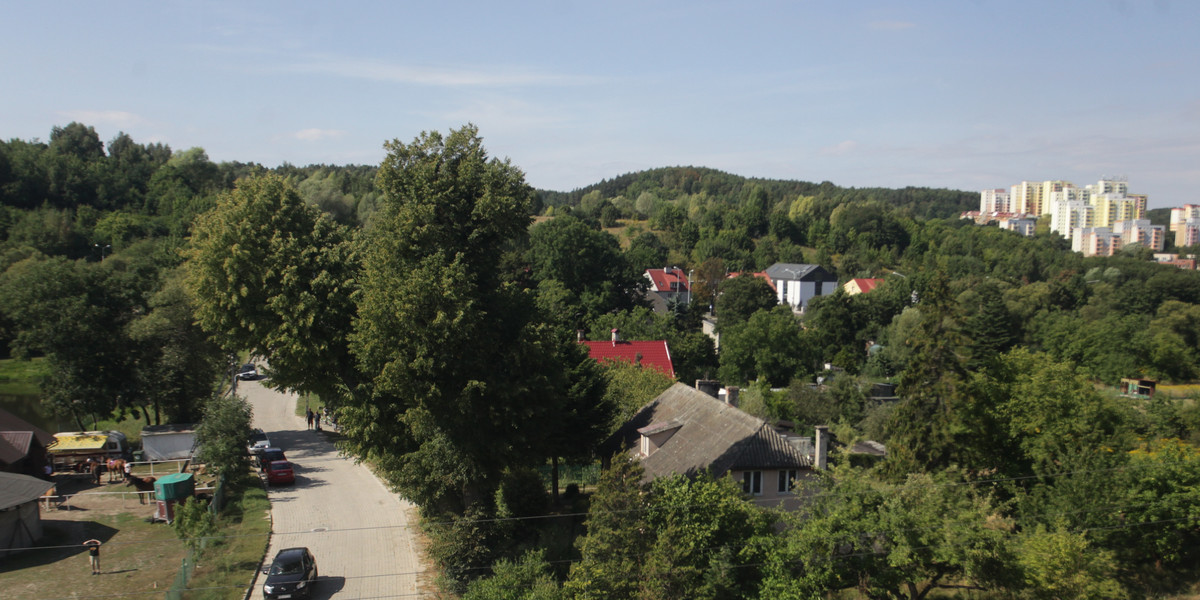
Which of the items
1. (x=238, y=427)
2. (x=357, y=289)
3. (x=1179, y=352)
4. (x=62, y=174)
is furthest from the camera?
(x=62, y=174)

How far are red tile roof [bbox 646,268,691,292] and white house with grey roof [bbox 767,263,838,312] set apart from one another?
39.6 ft

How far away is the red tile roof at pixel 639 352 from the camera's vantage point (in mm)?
46250

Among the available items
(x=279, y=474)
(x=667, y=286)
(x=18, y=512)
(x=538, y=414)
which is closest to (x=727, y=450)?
(x=538, y=414)

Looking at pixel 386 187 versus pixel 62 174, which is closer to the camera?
pixel 386 187

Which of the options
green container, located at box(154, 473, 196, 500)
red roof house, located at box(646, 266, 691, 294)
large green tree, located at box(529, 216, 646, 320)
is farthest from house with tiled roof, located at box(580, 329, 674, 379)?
red roof house, located at box(646, 266, 691, 294)

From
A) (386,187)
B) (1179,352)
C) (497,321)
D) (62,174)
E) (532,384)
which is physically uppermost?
(62,174)

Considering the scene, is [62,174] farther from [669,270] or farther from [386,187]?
[386,187]

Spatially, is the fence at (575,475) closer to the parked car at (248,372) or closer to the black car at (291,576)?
the black car at (291,576)

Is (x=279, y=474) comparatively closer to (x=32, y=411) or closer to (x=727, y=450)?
(x=727, y=450)

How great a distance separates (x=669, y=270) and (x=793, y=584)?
80.9 metres

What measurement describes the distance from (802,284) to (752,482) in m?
76.0

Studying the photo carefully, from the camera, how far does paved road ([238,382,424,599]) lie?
19.0 meters

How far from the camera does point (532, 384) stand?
2022 cm

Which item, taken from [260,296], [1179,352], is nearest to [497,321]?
[260,296]
